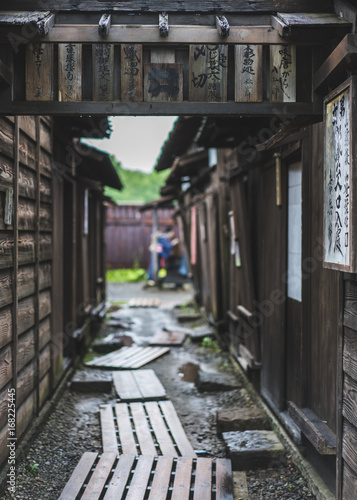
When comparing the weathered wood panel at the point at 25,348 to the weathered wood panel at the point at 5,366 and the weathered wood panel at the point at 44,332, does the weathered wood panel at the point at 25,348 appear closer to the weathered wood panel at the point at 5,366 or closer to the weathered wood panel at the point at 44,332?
the weathered wood panel at the point at 5,366

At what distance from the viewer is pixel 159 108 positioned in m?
3.38

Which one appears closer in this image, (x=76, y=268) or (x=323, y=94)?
(x=323, y=94)

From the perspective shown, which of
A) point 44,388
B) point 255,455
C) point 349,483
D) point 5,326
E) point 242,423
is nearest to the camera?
point 349,483

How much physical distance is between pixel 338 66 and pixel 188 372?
A: 21.0ft

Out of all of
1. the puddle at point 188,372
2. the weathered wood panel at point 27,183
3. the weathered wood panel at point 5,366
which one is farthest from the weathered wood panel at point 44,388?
the puddle at point 188,372

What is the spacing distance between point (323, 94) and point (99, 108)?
156cm

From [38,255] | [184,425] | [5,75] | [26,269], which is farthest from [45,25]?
[184,425]

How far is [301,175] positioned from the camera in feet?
15.3

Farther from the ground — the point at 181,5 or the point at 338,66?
the point at 181,5

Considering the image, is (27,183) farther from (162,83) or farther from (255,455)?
(255,455)

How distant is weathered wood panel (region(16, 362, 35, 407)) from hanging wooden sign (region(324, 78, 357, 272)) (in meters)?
3.13

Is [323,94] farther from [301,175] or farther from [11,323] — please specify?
[11,323]

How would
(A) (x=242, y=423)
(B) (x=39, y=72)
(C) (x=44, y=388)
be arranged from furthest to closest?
(C) (x=44, y=388) < (A) (x=242, y=423) < (B) (x=39, y=72)

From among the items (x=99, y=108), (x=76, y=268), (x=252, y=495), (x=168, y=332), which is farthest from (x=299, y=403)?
(x=168, y=332)
